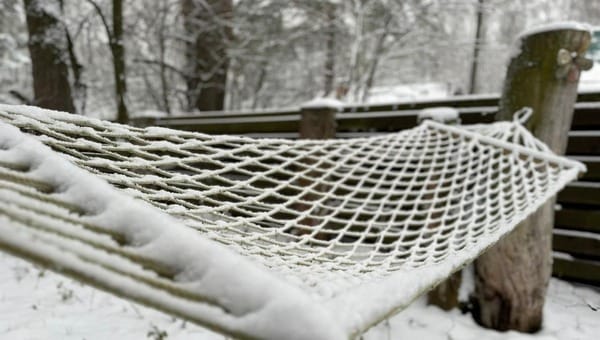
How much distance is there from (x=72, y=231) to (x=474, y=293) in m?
2.04

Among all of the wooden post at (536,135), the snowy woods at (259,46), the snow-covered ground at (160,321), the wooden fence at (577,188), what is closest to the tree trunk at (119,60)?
the snowy woods at (259,46)

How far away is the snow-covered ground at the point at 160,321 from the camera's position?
5.96 ft

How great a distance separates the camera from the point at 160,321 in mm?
1995

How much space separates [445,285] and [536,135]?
849mm

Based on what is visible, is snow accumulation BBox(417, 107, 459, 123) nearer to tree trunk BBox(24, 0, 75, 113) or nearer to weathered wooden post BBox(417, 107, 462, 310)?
weathered wooden post BBox(417, 107, 462, 310)

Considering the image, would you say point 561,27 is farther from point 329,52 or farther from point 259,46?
point 329,52

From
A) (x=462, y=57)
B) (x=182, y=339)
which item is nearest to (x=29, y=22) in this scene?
(x=182, y=339)

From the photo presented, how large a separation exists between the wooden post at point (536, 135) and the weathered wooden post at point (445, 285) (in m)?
0.16

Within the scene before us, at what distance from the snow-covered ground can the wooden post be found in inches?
5.3

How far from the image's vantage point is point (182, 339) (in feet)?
5.98

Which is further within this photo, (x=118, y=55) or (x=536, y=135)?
(x=118, y=55)

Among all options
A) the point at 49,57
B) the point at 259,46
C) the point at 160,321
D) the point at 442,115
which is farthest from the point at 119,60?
the point at 259,46

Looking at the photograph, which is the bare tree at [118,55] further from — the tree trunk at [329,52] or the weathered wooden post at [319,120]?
the tree trunk at [329,52]

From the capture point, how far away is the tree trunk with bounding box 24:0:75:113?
332 centimetres
